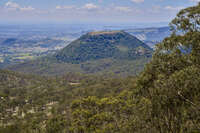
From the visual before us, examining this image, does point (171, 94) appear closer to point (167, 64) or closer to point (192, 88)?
point (192, 88)

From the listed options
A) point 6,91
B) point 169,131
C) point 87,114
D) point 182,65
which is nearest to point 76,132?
point 87,114

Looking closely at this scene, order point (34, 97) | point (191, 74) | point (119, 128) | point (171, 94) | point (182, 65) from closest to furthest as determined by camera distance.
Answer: point (191, 74) < point (171, 94) < point (182, 65) < point (119, 128) < point (34, 97)

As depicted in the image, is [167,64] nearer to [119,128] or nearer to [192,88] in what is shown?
[192,88]

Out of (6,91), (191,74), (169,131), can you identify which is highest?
(191,74)

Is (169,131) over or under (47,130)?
over

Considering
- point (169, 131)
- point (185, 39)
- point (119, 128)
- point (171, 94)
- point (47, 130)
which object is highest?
point (185, 39)

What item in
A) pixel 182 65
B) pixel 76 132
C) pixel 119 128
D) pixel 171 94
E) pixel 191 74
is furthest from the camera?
pixel 76 132

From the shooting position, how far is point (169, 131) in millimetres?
22047

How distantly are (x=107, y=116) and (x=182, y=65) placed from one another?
69.8 ft

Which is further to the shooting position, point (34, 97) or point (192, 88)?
point (34, 97)

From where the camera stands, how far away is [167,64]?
77.7ft

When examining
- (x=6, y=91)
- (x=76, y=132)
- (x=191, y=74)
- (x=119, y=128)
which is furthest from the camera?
(x=6, y=91)

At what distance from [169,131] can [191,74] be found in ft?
22.5

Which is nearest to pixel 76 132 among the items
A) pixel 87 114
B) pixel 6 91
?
pixel 87 114
